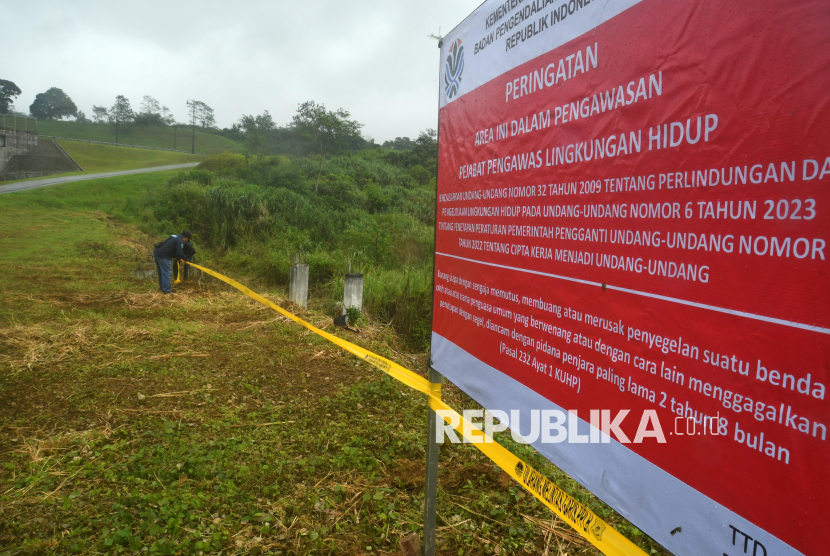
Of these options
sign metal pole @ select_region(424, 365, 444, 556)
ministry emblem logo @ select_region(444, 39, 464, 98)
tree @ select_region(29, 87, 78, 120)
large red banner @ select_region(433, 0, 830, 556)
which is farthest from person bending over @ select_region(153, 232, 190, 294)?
tree @ select_region(29, 87, 78, 120)

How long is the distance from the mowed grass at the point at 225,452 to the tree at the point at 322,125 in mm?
18206

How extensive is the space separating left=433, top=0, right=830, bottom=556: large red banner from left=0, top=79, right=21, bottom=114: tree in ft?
266

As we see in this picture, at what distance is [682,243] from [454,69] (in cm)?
151

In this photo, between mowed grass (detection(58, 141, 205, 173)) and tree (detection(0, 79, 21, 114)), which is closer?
mowed grass (detection(58, 141, 205, 173))

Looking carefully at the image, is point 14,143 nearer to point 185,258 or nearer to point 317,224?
point 317,224

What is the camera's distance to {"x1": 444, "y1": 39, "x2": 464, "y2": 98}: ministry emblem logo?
2.28 meters

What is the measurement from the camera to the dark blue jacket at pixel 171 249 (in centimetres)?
1006

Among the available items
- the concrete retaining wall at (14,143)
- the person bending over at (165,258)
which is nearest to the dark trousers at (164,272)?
the person bending over at (165,258)

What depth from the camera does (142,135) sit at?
257 ft

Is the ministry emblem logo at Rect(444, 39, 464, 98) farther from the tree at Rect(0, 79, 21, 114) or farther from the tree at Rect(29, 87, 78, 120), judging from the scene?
the tree at Rect(29, 87, 78, 120)

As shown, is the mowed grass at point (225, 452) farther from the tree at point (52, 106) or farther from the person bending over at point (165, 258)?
the tree at point (52, 106)

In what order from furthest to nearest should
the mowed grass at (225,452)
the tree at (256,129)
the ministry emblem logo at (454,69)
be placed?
1. the tree at (256,129)
2. the mowed grass at (225,452)
3. the ministry emblem logo at (454,69)

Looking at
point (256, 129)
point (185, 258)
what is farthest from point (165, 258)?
point (256, 129)

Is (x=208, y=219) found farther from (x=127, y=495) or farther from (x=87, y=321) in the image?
(x=127, y=495)
